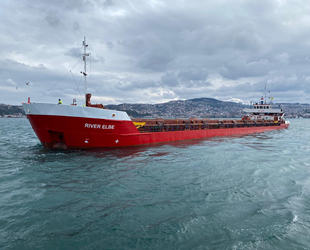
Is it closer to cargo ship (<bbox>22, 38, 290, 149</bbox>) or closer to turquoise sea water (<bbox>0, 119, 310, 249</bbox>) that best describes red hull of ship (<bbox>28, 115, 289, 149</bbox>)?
cargo ship (<bbox>22, 38, 290, 149</bbox>)

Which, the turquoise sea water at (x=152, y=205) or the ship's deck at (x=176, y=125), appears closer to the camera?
the turquoise sea water at (x=152, y=205)

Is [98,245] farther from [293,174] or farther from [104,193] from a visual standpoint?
[293,174]

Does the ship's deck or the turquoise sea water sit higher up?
the ship's deck

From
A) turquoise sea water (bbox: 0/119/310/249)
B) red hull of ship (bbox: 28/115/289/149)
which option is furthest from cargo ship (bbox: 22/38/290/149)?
turquoise sea water (bbox: 0/119/310/249)

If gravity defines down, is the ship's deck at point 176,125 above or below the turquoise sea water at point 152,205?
above

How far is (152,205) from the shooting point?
627cm

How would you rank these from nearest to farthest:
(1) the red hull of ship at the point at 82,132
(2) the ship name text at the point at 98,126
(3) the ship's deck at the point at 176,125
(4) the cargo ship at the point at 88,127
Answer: (4) the cargo ship at the point at 88,127 → (1) the red hull of ship at the point at 82,132 → (2) the ship name text at the point at 98,126 → (3) the ship's deck at the point at 176,125

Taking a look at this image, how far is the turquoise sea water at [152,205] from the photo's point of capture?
463 cm

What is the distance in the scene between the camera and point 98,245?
440cm

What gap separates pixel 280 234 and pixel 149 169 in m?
6.33

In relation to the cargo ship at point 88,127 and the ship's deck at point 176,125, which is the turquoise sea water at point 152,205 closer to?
the cargo ship at point 88,127

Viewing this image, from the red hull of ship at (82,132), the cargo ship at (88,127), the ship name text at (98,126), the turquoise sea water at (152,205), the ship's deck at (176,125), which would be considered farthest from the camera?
the ship's deck at (176,125)

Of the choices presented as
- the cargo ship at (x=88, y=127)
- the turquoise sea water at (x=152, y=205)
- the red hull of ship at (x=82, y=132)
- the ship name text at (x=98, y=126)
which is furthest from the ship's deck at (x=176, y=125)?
the turquoise sea water at (x=152, y=205)

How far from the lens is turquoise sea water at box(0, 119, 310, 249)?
15.2 feet
